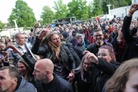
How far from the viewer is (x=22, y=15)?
5481cm

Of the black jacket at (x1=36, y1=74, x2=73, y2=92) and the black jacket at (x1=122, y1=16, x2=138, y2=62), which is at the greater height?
the black jacket at (x1=122, y1=16, x2=138, y2=62)

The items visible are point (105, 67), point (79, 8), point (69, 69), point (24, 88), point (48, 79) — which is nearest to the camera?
point (105, 67)

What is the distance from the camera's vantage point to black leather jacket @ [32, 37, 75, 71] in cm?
404

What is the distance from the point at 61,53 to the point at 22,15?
52.7 metres

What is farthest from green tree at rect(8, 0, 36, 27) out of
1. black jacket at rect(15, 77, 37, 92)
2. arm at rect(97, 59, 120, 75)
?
arm at rect(97, 59, 120, 75)

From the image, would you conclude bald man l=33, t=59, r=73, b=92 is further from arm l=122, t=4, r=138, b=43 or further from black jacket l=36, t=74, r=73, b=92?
arm l=122, t=4, r=138, b=43

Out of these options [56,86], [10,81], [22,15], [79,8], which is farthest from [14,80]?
[22,15]

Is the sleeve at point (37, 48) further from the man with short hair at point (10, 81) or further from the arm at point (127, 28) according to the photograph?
the arm at point (127, 28)

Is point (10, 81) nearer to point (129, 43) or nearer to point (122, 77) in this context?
point (122, 77)

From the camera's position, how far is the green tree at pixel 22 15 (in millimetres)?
51938

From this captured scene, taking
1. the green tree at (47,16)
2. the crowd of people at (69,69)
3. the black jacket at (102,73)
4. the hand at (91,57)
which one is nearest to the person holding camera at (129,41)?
the crowd of people at (69,69)

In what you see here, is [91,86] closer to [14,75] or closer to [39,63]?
[39,63]

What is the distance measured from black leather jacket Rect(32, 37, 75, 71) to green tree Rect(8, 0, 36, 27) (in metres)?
47.7

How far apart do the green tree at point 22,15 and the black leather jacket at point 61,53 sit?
156ft
